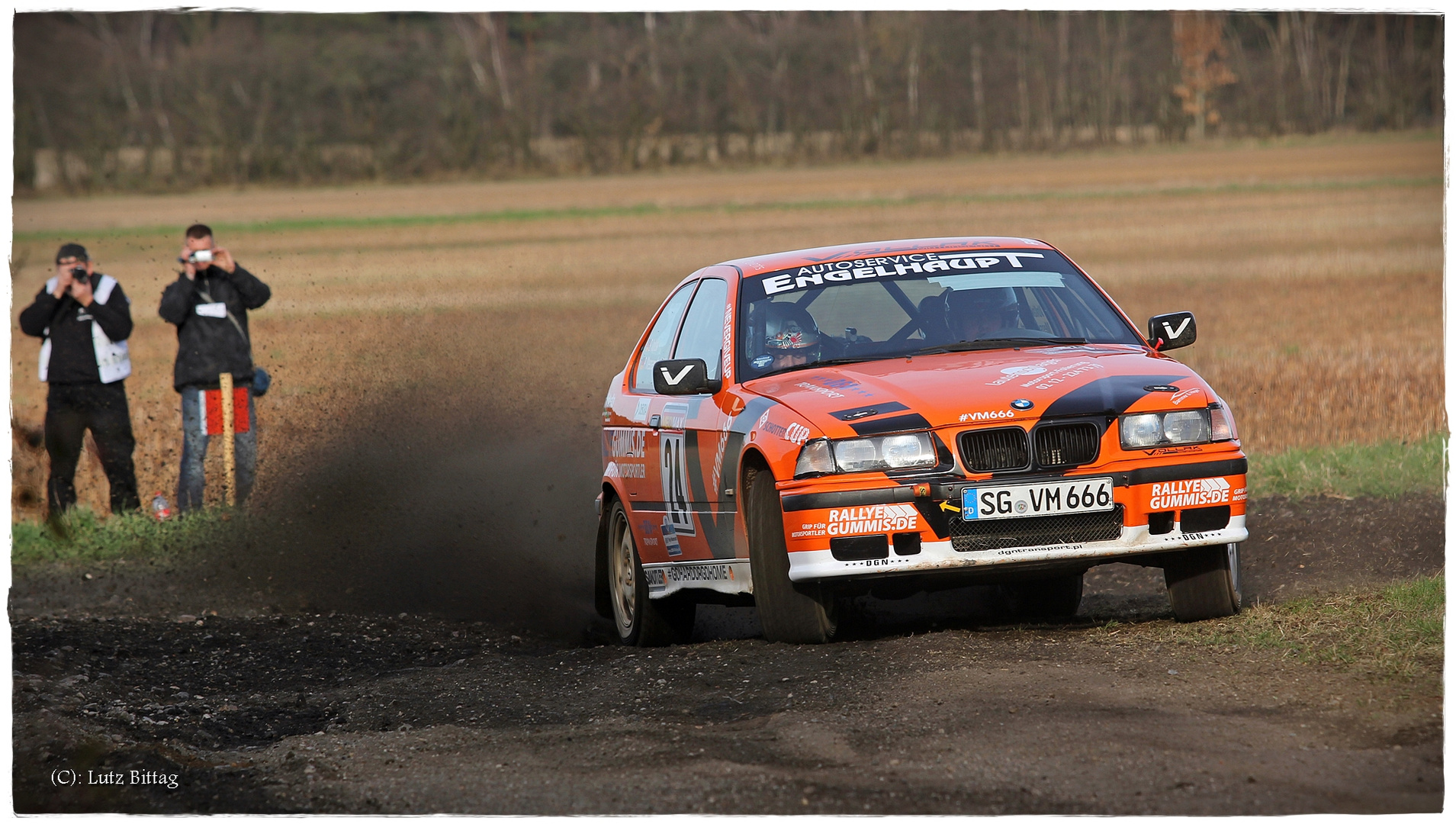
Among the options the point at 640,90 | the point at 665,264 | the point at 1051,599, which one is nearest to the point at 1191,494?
the point at 1051,599

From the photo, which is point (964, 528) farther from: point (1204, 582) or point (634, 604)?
point (634, 604)

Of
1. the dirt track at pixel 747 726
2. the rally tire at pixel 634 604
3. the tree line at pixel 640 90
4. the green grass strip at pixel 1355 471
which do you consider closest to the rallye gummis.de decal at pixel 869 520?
the dirt track at pixel 747 726

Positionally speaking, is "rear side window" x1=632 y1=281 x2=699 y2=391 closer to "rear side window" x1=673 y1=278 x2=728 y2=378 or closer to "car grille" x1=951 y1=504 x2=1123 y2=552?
"rear side window" x1=673 y1=278 x2=728 y2=378

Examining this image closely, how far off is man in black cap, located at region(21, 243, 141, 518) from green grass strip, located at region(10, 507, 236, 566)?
548 mm

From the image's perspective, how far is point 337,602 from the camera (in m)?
10.1

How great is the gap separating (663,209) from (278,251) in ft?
39.3

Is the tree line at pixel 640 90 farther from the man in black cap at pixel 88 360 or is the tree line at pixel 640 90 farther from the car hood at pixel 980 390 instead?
the man in black cap at pixel 88 360

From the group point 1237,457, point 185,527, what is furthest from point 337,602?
point 1237,457

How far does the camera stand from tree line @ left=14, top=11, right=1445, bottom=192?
27938mm

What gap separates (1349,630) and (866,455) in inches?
74.9

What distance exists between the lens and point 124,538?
448 inches

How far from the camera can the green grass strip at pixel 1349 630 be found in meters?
5.88

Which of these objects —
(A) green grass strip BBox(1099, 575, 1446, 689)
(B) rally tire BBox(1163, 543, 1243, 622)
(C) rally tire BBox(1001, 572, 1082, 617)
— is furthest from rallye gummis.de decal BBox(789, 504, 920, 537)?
(C) rally tire BBox(1001, 572, 1082, 617)

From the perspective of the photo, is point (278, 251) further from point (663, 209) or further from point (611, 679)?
point (611, 679)
